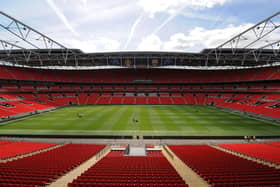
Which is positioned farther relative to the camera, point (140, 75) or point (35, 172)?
point (140, 75)

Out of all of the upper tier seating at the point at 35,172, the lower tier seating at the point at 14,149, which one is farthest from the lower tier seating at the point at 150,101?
the upper tier seating at the point at 35,172

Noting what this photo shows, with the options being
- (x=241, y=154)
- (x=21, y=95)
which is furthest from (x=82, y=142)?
(x=21, y=95)

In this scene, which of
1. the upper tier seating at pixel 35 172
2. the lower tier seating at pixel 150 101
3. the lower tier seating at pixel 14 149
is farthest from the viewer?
the lower tier seating at pixel 150 101

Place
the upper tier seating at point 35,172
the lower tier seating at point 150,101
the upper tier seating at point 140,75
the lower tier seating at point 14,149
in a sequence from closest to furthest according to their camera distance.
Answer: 1. the upper tier seating at point 35,172
2. the lower tier seating at point 14,149
3. the lower tier seating at point 150,101
4. the upper tier seating at point 140,75

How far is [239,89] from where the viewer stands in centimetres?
4853

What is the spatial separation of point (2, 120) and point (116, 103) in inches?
1171

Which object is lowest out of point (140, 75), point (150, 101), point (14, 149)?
point (14, 149)

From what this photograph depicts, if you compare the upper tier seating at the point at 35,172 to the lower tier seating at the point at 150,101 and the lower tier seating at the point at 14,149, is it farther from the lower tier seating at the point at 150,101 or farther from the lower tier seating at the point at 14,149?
the lower tier seating at the point at 150,101

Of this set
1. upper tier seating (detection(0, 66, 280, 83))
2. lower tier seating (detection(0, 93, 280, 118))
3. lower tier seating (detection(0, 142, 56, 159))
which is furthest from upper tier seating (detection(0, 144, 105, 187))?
upper tier seating (detection(0, 66, 280, 83))

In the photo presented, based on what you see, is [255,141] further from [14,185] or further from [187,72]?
[187,72]

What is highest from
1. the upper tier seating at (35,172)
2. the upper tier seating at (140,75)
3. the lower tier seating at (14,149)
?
the upper tier seating at (140,75)

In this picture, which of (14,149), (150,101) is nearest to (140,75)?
(150,101)

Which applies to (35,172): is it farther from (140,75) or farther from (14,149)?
(140,75)

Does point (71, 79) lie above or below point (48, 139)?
above
